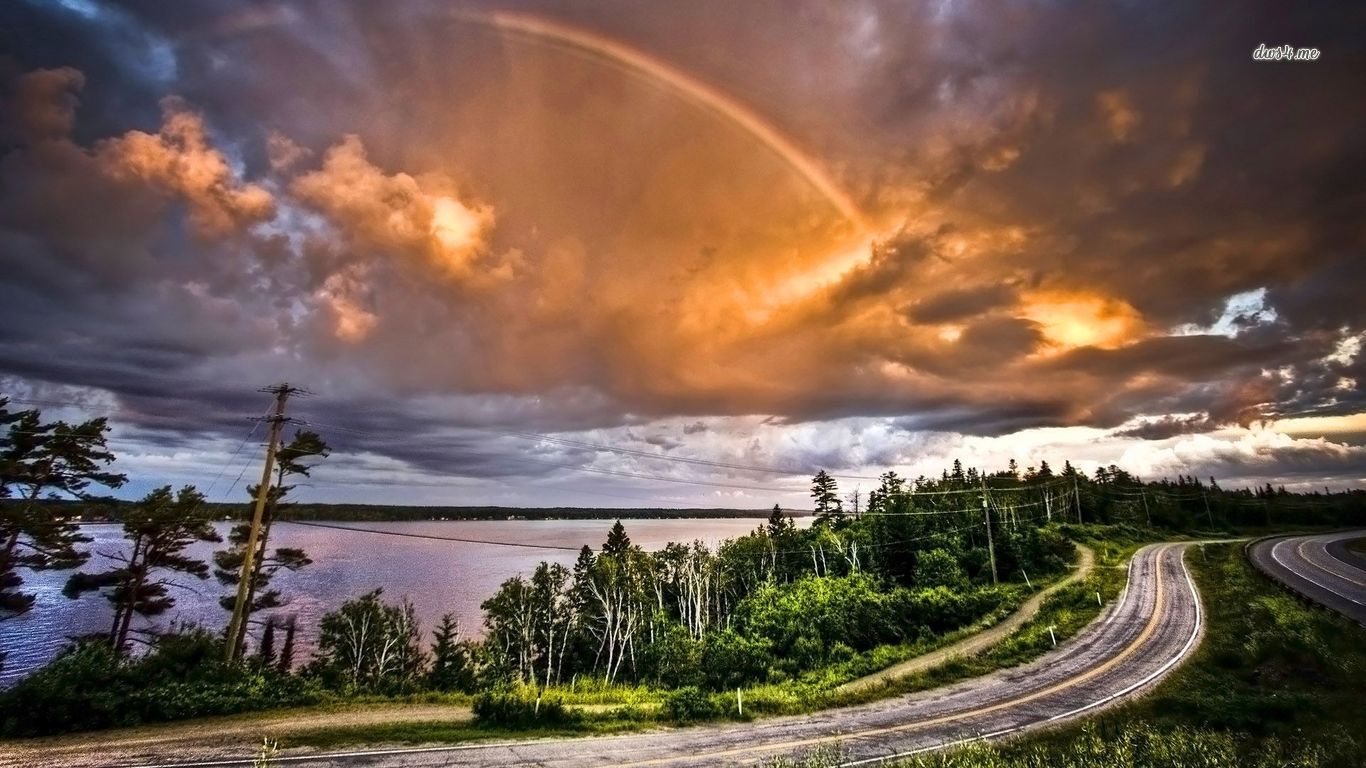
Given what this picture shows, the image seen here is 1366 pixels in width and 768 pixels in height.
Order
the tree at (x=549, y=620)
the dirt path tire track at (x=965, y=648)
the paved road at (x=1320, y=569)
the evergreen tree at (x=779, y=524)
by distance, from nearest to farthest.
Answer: the dirt path tire track at (x=965, y=648), the paved road at (x=1320, y=569), the tree at (x=549, y=620), the evergreen tree at (x=779, y=524)

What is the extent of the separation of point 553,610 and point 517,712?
165 feet

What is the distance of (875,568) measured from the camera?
72.6 meters

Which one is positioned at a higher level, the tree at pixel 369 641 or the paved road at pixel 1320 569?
the paved road at pixel 1320 569

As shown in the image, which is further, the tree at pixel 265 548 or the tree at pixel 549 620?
the tree at pixel 549 620

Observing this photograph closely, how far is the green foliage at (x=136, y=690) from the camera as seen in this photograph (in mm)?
18594

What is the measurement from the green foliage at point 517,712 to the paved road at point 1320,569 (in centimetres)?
4709

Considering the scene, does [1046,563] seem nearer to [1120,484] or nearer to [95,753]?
[95,753]

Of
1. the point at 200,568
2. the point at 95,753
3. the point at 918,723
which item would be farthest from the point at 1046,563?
the point at 200,568

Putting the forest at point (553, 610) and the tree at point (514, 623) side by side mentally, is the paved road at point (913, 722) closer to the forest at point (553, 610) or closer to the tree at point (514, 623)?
the forest at point (553, 610)

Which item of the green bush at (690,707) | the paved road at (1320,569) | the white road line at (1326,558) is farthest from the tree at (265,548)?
the white road line at (1326,558)

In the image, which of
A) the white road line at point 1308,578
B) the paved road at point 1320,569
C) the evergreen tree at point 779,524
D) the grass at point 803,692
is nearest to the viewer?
the grass at point 803,692

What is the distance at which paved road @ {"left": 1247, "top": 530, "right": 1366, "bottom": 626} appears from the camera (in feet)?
133

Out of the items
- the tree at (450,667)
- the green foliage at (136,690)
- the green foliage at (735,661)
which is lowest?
the tree at (450,667)

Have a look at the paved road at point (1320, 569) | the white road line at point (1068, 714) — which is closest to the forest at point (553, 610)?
the white road line at point (1068, 714)
